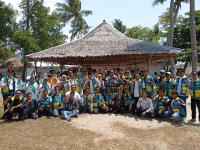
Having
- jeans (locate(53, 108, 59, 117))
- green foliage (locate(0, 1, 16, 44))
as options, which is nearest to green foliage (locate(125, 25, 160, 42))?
green foliage (locate(0, 1, 16, 44))

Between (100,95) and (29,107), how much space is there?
2.71m

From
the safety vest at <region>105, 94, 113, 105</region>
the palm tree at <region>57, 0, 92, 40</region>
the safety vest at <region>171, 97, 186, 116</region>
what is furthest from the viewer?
the palm tree at <region>57, 0, 92, 40</region>

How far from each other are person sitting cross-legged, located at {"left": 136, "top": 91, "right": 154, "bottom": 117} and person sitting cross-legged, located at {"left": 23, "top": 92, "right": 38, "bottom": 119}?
3715 mm

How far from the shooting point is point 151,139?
10.5 meters

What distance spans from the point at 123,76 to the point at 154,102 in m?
1.62

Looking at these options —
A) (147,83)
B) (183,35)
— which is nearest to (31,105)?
(147,83)

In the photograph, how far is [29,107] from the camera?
39.8 ft

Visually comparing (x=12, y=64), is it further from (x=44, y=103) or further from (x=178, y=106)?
(x=178, y=106)

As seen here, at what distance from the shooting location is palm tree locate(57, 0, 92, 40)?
4162cm

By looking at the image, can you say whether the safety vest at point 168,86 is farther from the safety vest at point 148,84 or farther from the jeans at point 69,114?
the jeans at point 69,114

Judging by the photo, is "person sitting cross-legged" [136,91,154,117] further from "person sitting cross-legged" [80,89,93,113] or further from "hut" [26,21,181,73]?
"hut" [26,21,181,73]

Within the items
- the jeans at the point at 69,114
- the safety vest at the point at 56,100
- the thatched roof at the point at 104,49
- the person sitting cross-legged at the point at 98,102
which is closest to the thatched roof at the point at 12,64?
the thatched roof at the point at 104,49

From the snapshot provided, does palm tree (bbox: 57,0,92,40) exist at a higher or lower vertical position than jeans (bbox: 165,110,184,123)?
higher

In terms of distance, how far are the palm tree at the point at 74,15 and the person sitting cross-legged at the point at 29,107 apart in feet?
99.9
